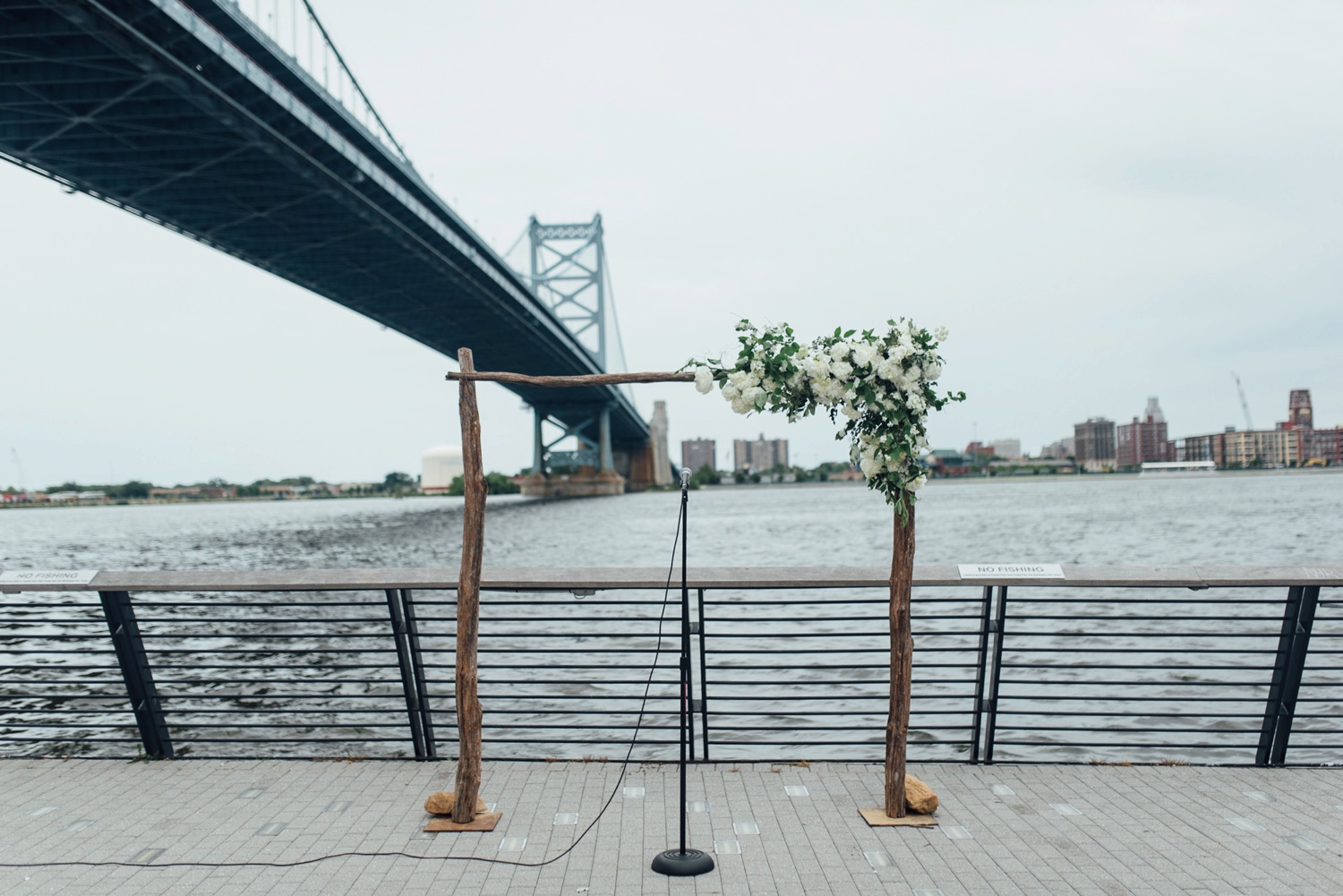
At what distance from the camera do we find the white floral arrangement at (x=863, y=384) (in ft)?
13.4

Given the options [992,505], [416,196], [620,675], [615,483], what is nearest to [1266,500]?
[992,505]

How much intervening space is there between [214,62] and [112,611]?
18.2 m

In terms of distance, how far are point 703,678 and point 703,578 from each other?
60 cm

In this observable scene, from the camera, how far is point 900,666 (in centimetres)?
429

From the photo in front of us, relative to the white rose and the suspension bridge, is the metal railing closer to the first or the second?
the white rose

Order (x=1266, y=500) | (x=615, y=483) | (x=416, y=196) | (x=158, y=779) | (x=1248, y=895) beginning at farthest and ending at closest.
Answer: (x=615, y=483) < (x=1266, y=500) < (x=416, y=196) < (x=158, y=779) < (x=1248, y=895)

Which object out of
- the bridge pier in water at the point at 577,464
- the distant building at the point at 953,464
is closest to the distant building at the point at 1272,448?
the distant building at the point at 953,464

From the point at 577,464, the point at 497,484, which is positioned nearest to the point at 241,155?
the point at 577,464

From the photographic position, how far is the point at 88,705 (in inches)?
398

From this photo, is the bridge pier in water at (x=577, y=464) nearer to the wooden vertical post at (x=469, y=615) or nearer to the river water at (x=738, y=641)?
the river water at (x=738, y=641)

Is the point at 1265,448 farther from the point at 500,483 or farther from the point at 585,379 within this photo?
the point at 585,379

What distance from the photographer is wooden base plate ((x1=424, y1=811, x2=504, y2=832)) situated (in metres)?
4.11

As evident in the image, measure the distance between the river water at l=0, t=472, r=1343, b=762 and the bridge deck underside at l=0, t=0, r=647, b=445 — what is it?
9838 millimetres

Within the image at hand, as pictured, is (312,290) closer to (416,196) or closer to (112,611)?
(416,196)
